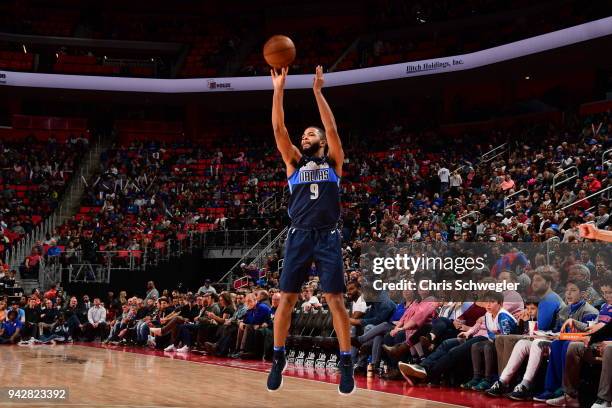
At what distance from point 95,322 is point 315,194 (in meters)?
12.7

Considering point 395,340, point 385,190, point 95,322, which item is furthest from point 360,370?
point 385,190

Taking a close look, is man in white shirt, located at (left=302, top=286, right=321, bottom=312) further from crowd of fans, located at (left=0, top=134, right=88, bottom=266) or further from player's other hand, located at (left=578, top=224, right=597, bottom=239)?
crowd of fans, located at (left=0, top=134, right=88, bottom=266)

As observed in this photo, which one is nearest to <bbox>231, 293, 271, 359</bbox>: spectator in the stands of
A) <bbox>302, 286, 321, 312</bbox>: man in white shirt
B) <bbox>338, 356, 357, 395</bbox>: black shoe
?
<bbox>302, 286, 321, 312</bbox>: man in white shirt

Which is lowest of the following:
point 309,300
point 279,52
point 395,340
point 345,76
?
point 395,340

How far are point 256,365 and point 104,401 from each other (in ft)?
15.9

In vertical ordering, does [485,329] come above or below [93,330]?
above

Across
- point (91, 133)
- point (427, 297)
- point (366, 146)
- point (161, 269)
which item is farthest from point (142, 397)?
point (91, 133)

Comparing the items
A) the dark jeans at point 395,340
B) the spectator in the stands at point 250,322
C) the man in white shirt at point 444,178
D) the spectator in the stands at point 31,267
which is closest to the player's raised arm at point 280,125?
the dark jeans at point 395,340

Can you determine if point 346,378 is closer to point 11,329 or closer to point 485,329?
point 485,329

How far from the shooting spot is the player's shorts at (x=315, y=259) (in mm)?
5727

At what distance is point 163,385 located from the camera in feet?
28.6

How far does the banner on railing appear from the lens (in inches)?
794

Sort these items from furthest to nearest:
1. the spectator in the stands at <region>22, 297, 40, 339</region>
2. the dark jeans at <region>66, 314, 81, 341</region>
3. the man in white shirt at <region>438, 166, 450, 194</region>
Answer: the man in white shirt at <region>438, 166, 450, 194</region>
the dark jeans at <region>66, 314, 81, 341</region>
the spectator in the stands at <region>22, 297, 40, 339</region>

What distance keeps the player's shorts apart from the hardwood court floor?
1.86m
